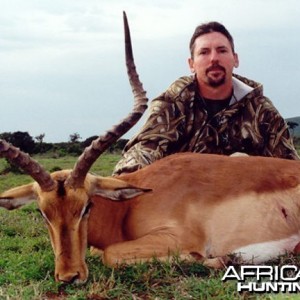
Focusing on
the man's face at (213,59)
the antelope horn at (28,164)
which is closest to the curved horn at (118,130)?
the antelope horn at (28,164)

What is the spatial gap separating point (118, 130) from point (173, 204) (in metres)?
0.84

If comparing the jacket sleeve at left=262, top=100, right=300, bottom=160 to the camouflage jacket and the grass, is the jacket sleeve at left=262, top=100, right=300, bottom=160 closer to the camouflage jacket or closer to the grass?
the camouflage jacket

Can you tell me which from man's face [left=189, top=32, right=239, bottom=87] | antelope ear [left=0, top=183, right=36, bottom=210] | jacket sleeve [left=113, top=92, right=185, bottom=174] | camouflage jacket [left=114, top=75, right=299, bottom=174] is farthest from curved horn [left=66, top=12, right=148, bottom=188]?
man's face [left=189, top=32, right=239, bottom=87]

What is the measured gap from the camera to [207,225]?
588cm

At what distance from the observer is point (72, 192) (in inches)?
212

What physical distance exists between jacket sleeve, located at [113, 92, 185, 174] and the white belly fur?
2164mm

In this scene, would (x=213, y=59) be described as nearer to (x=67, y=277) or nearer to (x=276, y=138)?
(x=276, y=138)

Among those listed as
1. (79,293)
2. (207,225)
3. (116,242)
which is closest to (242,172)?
(207,225)

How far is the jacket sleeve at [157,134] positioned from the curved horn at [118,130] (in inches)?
72.3

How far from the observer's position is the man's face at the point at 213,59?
824 cm

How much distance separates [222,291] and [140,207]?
4.87ft

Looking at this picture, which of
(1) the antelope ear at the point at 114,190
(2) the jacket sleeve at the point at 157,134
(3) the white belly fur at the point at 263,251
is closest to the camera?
(1) the antelope ear at the point at 114,190

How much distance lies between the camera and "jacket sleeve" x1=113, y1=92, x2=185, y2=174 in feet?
25.7

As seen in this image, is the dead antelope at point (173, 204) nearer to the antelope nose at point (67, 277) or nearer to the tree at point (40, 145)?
the antelope nose at point (67, 277)
